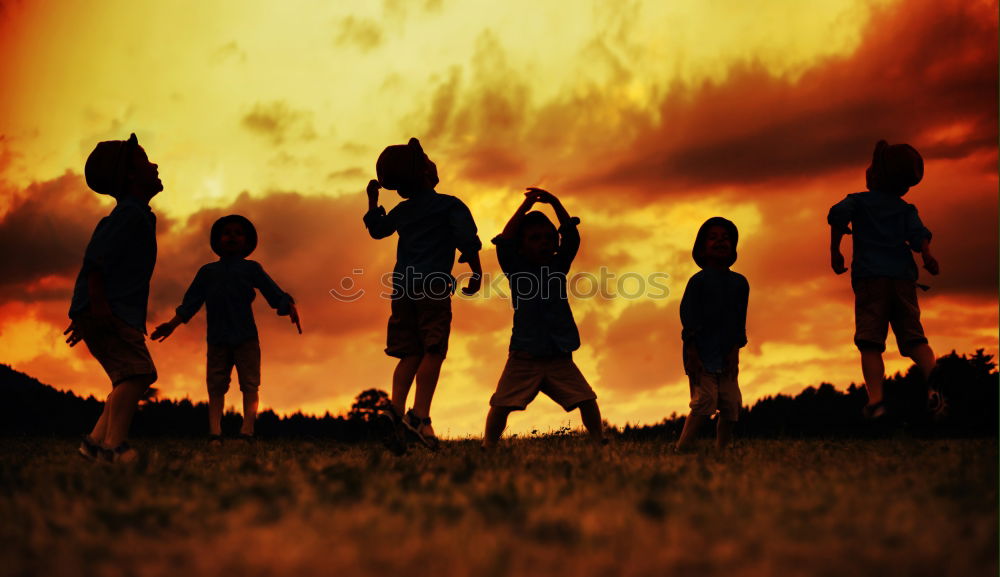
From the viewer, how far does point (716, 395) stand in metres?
8.55

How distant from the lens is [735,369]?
344 inches

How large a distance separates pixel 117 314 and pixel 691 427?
5.20 m

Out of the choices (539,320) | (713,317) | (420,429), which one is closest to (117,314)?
(420,429)

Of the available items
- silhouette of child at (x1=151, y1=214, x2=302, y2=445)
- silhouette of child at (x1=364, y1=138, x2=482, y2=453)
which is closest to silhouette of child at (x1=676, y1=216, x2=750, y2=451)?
silhouette of child at (x1=364, y1=138, x2=482, y2=453)

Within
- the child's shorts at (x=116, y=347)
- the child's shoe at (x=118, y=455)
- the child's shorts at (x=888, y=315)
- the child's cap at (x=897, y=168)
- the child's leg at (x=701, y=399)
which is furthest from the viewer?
the child's cap at (x=897, y=168)

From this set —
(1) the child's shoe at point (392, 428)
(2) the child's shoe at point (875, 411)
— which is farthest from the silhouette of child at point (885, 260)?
(1) the child's shoe at point (392, 428)

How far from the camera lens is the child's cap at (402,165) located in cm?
898

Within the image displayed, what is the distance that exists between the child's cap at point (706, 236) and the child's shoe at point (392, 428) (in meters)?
3.32

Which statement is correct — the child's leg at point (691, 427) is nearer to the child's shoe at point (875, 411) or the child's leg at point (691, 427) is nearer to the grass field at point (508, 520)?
the child's shoe at point (875, 411)

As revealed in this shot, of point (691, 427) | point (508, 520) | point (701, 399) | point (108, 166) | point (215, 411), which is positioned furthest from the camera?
point (215, 411)

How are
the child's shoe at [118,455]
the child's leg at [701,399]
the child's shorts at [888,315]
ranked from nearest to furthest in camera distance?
the child's shoe at [118,455] → the child's leg at [701,399] → the child's shorts at [888,315]

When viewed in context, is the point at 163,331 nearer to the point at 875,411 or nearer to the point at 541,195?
the point at 541,195

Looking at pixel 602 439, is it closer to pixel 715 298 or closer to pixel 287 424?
pixel 715 298

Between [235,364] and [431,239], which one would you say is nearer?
[431,239]
